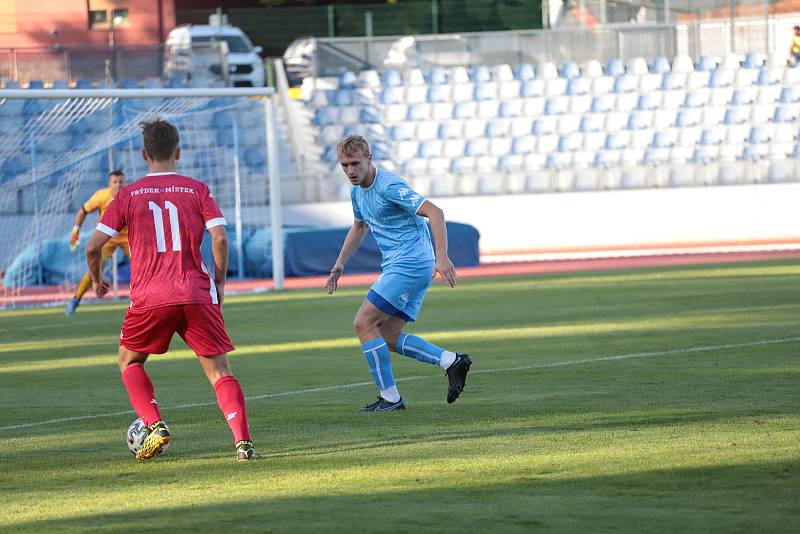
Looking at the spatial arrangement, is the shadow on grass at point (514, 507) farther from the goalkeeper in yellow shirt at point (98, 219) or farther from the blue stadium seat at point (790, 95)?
the blue stadium seat at point (790, 95)

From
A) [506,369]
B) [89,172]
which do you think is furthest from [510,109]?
[506,369]

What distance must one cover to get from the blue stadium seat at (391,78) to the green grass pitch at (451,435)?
2065cm

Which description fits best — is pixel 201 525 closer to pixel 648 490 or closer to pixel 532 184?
pixel 648 490

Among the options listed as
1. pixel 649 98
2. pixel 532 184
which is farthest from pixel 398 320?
pixel 649 98

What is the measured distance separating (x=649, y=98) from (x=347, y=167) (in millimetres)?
27565

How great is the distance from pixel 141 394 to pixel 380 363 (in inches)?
78.3

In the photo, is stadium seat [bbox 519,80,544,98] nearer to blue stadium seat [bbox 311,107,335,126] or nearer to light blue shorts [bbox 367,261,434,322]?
blue stadium seat [bbox 311,107,335,126]

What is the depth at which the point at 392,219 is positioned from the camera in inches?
357

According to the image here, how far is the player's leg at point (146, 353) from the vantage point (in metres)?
7.31

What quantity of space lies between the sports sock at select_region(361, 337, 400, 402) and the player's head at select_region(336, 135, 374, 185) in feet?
3.55

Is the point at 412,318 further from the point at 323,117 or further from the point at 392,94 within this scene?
the point at 392,94

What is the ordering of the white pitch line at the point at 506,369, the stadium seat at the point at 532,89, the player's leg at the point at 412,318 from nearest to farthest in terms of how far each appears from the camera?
the player's leg at the point at 412,318 < the white pitch line at the point at 506,369 < the stadium seat at the point at 532,89

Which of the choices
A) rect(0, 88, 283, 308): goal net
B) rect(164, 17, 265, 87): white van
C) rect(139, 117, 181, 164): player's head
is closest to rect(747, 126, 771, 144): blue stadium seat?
rect(0, 88, 283, 308): goal net

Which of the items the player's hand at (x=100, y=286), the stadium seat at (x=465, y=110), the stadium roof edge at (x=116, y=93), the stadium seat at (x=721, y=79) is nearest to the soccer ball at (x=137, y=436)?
the player's hand at (x=100, y=286)
